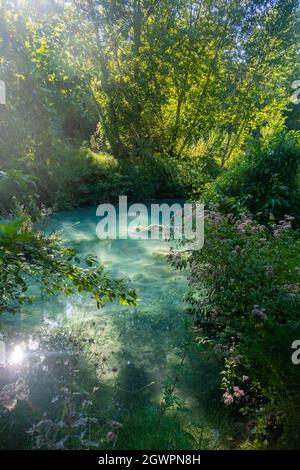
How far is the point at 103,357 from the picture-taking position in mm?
4031

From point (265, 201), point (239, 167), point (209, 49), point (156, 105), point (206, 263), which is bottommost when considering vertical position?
point (206, 263)

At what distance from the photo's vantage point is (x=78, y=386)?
3514 millimetres

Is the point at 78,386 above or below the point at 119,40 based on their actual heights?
below

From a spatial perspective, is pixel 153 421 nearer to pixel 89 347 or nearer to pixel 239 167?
pixel 89 347

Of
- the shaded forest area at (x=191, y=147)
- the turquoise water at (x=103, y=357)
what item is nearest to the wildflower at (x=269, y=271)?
the shaded forest area at (x=191, y=147)

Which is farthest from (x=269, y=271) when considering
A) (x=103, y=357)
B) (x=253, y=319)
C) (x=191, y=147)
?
(x=191, y=147)

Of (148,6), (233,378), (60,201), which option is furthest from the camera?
(148,6)

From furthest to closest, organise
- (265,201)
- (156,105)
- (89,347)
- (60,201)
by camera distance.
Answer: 1. (156,105)
2. (60,201)
3. (265,201)
4. (89,347)

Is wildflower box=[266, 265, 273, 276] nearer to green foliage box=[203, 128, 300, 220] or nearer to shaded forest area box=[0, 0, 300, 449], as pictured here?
shaded forest area box=[0, 0, 300, 449]

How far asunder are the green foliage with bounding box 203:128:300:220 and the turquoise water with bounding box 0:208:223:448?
1.87 meters

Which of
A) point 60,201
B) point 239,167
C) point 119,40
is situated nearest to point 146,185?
point 60,201

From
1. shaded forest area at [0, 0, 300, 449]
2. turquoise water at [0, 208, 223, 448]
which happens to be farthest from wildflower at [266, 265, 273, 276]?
turquoise water at [0, 208, 223, 448]

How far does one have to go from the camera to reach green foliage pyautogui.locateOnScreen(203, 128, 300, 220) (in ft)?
22.2
